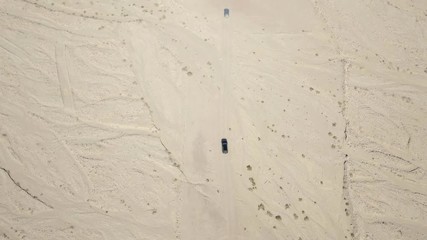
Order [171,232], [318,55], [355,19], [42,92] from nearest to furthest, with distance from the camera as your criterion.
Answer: [171,232] → [42,92] → [318,55] → [355,19]

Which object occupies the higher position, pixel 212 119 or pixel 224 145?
pixel 212 119

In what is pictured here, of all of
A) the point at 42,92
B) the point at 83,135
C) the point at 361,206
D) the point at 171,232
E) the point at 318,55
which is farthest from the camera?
the point at 318,55

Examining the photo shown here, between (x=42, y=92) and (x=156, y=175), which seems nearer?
(x=156, y=175)

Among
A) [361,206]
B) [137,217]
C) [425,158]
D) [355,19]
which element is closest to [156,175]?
[137,217]

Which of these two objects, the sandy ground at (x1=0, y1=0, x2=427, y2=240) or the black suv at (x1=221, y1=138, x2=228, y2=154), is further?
the black suv at (x1=221, y1=138, x2=228, y2=154)

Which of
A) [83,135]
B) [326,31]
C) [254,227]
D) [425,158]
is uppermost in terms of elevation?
[326,31]

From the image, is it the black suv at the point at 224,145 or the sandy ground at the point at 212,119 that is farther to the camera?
the black suv at the point at 224,145

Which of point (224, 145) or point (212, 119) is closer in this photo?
point (224, 145)

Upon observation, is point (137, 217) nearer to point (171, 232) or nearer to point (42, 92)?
point (171, 232)
